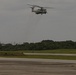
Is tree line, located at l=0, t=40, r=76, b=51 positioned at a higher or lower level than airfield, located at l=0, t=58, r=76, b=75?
higher

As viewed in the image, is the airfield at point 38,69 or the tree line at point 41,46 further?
the tree line at point 41,46

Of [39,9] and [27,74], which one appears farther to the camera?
[39,9]

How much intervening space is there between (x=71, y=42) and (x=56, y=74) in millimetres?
103731

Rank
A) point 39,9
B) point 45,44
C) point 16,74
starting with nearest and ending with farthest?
point 16,74 < point 39,9 < point 45,44

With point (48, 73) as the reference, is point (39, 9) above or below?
above

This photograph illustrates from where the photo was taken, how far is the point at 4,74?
122 feet

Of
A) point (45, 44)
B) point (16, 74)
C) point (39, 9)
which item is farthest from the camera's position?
point (45, 44)

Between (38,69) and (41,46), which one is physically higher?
(41,46)

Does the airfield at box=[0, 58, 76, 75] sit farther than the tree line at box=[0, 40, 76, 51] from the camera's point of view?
No

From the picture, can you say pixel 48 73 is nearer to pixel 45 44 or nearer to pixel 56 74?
pixel 56 74

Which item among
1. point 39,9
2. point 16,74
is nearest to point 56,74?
point 16,74

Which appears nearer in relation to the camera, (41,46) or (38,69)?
(38,69)

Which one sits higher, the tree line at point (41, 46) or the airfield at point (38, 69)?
the tree line at point (41, 46)

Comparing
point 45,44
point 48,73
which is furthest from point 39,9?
point 45,44
